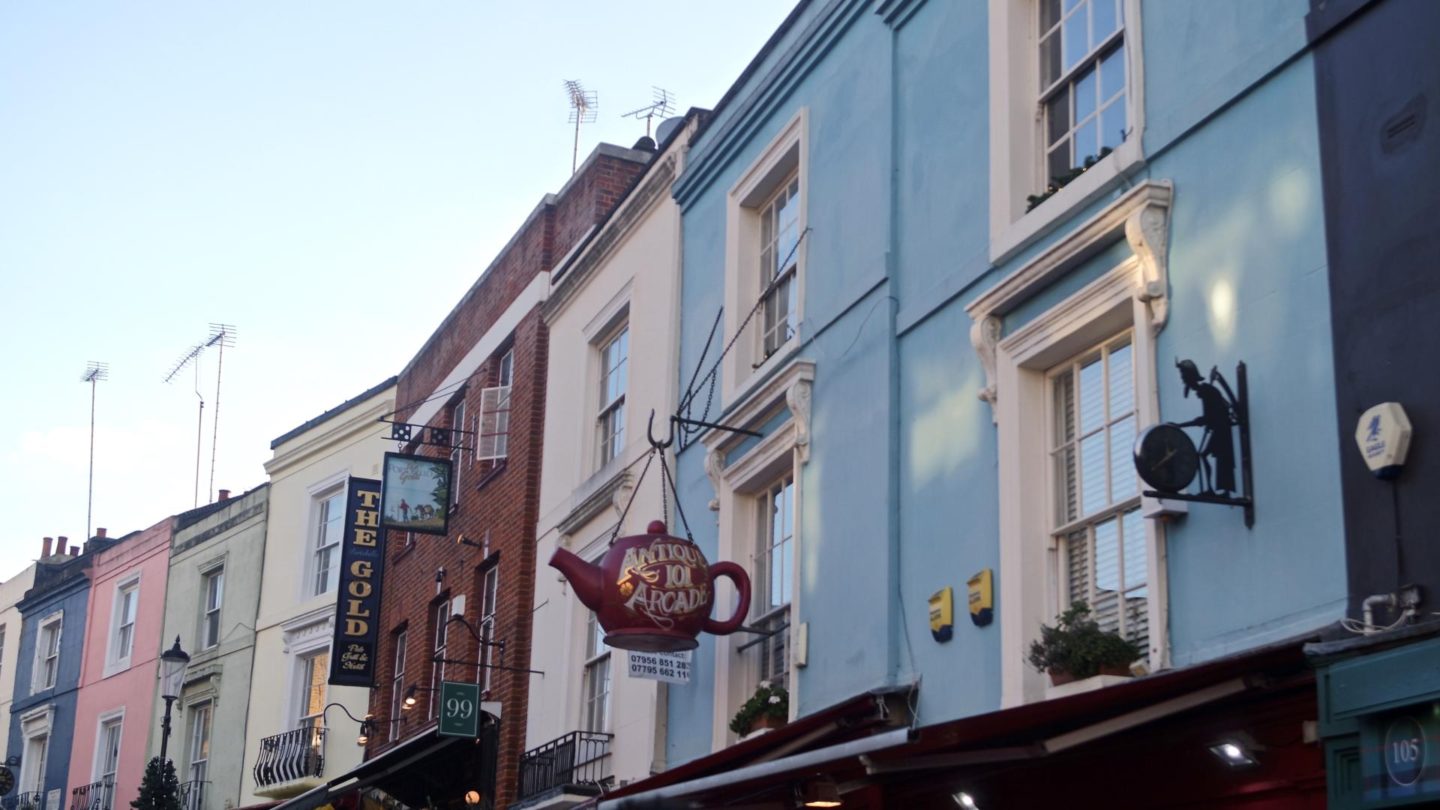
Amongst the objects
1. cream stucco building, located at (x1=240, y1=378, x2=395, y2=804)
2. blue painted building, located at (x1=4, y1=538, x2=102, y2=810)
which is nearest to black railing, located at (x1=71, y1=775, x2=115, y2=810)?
blue painted building, located at (x1=4, y1=538, x2=102, y2=810)

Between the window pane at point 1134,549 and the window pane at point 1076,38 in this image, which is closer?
the window pane at point 1134,549

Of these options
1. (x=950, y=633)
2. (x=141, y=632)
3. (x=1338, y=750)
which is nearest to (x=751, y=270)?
(x=950, y=633)

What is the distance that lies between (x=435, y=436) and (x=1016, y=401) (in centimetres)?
1318

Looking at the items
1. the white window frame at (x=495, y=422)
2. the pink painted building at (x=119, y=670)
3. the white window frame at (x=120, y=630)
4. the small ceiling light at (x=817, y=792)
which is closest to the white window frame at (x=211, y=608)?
the pink painted building at (x=119, y=670)

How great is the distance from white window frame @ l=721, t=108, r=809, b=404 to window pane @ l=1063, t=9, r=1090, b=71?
3.22 m

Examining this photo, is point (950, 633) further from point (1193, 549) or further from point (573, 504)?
point (573, 504)

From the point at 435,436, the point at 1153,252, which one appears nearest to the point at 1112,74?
the point at 1153,252

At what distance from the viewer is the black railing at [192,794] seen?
90.4 feet

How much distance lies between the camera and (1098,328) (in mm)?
9633

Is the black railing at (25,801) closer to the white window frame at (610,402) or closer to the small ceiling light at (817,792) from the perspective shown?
the white window frame at (610,402)

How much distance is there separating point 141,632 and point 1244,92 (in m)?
26.6

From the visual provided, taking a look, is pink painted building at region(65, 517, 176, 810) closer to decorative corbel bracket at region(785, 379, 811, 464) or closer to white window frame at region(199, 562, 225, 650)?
white window frame at region(199, 562, 225, 650)

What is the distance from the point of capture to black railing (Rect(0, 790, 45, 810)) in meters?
33.0

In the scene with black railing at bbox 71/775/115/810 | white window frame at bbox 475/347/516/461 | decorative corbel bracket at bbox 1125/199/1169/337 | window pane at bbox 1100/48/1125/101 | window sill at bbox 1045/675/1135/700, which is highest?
white window frame at bbox 475/347/516/461
